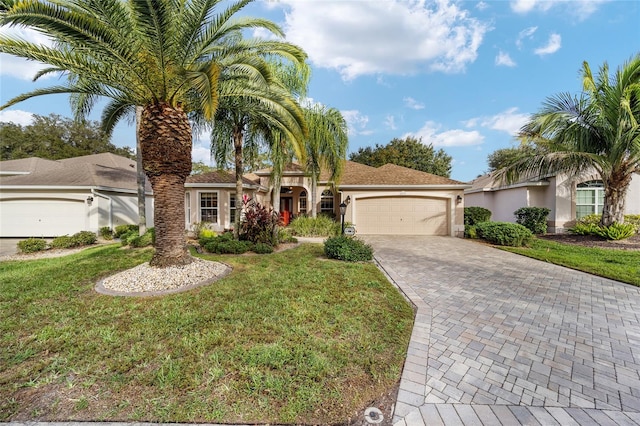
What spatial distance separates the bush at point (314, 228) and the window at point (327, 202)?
13.3ft

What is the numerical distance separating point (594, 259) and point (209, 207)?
53.3 ft

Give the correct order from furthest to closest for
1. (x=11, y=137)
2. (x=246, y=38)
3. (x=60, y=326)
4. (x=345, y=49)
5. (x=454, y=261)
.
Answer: (x=11, y=137), (x=345, y=49), (x=454, y=261), (x=246, y=38), (x=60, y=326)

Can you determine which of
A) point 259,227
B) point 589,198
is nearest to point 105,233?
point 259,227

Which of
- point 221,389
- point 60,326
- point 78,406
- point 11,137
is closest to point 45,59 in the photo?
point 60,326

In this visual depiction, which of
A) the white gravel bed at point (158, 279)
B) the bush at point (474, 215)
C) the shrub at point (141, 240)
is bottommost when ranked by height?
the white gravel bed at point (158, 279)

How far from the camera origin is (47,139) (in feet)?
91.4

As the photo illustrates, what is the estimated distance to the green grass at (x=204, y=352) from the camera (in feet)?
7.12

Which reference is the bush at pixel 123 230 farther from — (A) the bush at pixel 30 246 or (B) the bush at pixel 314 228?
(B) the bush at pixel 314 228

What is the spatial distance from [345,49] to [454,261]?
9699 millimetres

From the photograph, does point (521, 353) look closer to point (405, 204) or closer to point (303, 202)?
point (405, 204)

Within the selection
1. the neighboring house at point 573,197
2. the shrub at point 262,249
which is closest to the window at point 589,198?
the neighboring house at point 573,197

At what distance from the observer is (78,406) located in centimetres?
216

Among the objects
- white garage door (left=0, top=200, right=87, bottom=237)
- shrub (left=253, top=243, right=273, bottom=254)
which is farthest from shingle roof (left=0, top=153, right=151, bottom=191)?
shrub (left=253, top=243, right=273, bottom=254)

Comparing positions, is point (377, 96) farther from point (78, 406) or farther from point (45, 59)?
point (78, 406)
